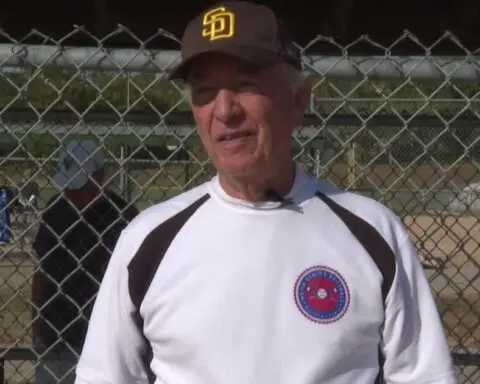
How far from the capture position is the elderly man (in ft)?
5.99

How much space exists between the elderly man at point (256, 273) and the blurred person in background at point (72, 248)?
7.08 feet

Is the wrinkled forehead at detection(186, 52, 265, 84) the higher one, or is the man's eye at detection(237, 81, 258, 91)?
the wrinkled forehead at detection(186, 52, 265, 84)

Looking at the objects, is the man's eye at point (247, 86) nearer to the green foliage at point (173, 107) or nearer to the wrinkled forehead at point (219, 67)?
the wrinkled forehead at point (219, 67)

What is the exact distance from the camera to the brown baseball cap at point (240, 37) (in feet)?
5.99

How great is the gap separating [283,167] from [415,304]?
1.28 feet

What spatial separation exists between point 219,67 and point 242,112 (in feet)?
0.37

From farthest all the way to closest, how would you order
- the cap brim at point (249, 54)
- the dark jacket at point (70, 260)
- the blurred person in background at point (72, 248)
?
the dark jacket at point (70, 260) → the blurred person in background at point (72, 248) → the cap brim at point (249, 54)

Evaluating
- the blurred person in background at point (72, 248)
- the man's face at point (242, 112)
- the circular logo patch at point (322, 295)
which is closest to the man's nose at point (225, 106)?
the man's face at point (242, 112)

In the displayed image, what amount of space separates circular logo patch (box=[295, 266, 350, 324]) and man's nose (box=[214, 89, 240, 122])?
0.35 meters

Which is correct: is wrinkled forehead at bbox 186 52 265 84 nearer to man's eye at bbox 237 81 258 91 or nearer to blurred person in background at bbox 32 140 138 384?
man's eye at bbox 237 81 258 91

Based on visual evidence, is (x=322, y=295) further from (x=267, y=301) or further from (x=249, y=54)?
(x=249, y=54)

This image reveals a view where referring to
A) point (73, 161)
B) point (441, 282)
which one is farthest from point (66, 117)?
point (441, 282)

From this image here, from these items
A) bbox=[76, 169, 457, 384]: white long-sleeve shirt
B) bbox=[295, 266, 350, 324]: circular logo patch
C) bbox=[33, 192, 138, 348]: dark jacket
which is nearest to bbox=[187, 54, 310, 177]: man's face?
bbox=[76, 169, 457, 384]: white long-sleeve shirt

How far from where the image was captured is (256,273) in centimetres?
185
